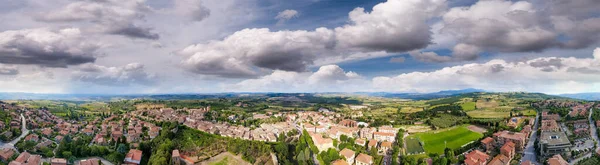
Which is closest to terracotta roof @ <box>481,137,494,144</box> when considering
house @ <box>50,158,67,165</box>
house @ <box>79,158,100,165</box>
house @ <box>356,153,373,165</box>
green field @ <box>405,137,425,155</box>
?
green field @ <box>405,137,425,155</box>

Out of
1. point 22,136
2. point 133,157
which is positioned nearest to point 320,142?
point 133,157

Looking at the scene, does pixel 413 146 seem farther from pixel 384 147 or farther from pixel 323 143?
pixel 323 143

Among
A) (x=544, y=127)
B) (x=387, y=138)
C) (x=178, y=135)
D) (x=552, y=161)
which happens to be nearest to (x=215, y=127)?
(x=178, y=135)

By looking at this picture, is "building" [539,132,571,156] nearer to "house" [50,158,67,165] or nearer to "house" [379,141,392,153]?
"house" [379,141,392,153]

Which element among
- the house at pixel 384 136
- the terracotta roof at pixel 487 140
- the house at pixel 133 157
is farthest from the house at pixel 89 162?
the terracotta roof at pixel 487 140

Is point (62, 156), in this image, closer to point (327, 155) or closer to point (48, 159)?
point (48, 159)

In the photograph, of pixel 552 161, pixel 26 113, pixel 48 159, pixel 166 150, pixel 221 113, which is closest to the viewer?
pixel 552 161
